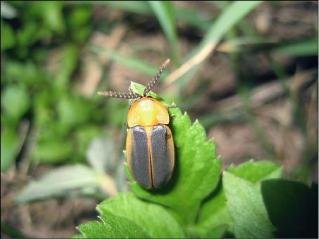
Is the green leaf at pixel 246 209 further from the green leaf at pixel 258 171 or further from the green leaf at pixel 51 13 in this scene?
the green leaf at pixel 51 13

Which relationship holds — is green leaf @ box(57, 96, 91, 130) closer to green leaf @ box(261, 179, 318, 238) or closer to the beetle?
the beetle

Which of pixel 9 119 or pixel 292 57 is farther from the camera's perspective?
pixel 292 57

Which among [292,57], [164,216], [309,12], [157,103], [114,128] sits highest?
[309,12]

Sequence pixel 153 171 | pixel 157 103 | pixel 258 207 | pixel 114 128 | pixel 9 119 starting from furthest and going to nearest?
pixel 114 128
pixel 9 119
pixel 157 103
pixel 153 171
pixel 258 207

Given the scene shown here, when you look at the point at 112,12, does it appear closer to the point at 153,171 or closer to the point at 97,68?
the point at 97,68

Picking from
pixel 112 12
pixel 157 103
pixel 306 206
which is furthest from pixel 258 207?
pixel 112 12

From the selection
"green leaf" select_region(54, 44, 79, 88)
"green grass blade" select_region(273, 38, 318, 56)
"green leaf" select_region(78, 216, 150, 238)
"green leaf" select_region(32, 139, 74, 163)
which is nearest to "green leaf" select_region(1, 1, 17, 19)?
"green leaf" select_region(54, 44, 79, 88)
